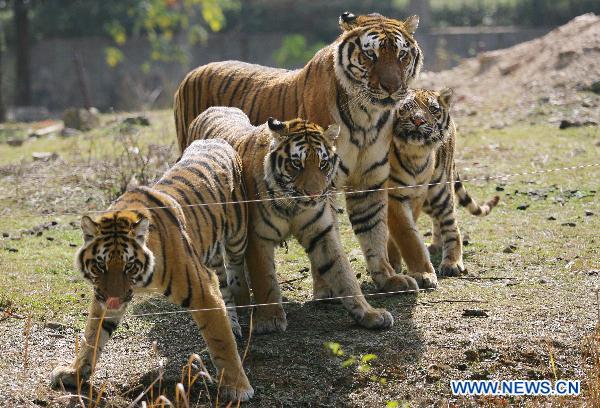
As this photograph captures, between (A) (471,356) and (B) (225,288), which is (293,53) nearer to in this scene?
(B) (225,288)

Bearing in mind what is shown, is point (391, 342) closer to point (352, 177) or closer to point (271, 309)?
point (271, 309)

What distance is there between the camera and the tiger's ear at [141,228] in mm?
3719

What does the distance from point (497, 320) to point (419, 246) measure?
0.83m

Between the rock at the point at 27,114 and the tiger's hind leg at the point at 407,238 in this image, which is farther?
the rock at the point at 27,114

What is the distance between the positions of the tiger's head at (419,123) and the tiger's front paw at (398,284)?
0.77 m

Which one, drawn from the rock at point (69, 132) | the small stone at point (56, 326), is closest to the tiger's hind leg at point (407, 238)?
the small stone at point (56, 326)

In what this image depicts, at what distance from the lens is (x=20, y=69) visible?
17359 millimetres

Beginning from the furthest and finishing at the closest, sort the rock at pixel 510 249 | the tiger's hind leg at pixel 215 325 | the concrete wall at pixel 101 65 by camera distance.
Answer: the concrete wall at pixel 101 65, the rock at pixel 510 249, the tiger's hind leg at pixel 215 325

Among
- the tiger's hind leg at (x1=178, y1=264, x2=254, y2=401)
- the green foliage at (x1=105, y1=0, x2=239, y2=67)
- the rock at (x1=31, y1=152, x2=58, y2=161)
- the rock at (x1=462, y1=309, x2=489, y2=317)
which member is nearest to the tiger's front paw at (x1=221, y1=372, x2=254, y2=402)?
the tiger's hind leg at (x1=178, y1=264, x2=254, y2=401)

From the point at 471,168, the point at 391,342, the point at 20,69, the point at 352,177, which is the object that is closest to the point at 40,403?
the point at 391,342

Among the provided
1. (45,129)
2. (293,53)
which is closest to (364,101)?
(45,129)

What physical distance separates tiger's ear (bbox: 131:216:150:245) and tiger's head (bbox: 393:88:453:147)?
2.17 metres

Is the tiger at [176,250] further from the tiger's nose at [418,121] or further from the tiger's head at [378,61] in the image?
the tiger's nose at [418,121]

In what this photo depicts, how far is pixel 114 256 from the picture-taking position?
3684 mm
